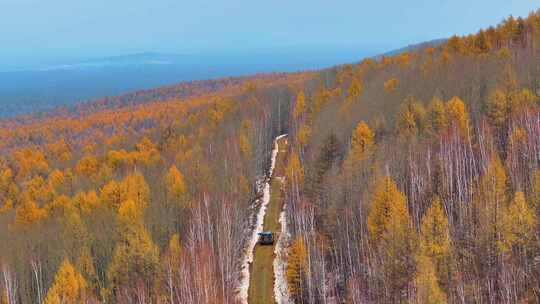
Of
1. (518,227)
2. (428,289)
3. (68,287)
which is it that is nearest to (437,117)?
(518,227)

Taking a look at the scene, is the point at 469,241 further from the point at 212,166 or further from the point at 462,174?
the point at 212,166

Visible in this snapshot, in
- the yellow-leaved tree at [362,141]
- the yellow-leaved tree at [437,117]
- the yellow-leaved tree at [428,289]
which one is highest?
the yellow-leaved tree at [437,117]

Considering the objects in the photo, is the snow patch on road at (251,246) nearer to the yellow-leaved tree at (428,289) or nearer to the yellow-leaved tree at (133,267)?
the yellow-leaved tree at (133,267)

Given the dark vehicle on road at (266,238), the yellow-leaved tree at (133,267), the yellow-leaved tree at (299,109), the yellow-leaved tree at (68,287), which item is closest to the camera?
the yellow-leaved tree at (68,287)

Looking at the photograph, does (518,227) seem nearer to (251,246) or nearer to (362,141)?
(362,141)

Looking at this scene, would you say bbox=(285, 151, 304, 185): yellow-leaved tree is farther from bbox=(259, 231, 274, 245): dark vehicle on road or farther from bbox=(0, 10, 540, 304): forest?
bbox=(259, 231, 274, 245): dark vehicle on road

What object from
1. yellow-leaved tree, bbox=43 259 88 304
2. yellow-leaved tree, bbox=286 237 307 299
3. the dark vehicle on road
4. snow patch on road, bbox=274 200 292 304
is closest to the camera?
yellow-leaved tree, bbox=43 259 88 304

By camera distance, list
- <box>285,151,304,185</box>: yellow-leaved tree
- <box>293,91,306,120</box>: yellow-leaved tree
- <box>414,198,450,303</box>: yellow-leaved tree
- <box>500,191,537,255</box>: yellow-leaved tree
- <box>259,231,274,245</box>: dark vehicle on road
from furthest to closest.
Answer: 1. <box>293,91,306,120</box>: yellow-leaved tree
2. <box>285,151,304,185</box>: yellow-leaved tree
3. <box>259,231,274,245</box>: dark vehicle on road
4. <box>500,191,537,255</box>: yellow-leaved tree
5. <box>414,198,450,303</box>: yellow-leaved tree

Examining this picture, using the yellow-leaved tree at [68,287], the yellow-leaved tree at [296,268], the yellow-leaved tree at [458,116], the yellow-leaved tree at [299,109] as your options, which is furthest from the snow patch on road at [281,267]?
the yellow-leaved tree at [299,109]

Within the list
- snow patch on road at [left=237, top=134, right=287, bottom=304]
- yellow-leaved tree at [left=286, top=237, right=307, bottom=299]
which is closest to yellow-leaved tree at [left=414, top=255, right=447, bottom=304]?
yellow-leaved tree at [left=286, top=237, right=307, bottom=299]

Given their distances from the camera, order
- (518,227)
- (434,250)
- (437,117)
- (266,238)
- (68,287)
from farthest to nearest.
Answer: (437,117), (266,238), (68,287), (434,250), (518,227)
